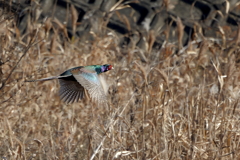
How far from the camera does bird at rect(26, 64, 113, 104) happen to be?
2.56 m

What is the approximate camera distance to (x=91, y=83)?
103 inches

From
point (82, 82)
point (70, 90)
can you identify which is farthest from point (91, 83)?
point (70, 90)

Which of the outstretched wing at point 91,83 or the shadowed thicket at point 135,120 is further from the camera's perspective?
the outstretched wing at point 91,83

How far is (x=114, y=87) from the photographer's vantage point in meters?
2.53

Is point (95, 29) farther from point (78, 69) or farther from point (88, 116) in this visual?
point (78, 69)

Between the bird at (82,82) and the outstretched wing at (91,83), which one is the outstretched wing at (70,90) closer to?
the bird at (82,82)

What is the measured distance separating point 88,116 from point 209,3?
2.31 metres

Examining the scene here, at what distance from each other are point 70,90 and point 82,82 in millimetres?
295

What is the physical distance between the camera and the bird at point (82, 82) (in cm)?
256

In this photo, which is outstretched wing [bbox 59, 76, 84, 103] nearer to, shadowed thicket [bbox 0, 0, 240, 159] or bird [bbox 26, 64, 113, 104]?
bird [bbox 26, 64, 113, 104]

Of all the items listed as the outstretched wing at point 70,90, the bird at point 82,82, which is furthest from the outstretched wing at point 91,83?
the outstretched wing at point 70,90

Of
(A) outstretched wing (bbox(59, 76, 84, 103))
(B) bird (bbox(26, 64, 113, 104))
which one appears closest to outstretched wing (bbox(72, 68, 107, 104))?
(B) bird (bbox(26, 64, 113, 104))

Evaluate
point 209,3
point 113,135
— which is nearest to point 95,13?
point 209,3

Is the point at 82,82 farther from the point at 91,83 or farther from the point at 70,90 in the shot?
the point at 70,90
